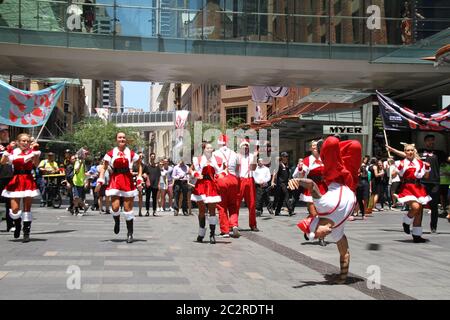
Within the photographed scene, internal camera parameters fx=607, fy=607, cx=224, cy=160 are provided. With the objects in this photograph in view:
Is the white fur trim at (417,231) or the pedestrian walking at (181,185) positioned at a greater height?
the pedestrian walking at (181,185)

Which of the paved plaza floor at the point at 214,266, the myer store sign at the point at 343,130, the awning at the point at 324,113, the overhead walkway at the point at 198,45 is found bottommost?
the paved plaza floor at the point at 214,266

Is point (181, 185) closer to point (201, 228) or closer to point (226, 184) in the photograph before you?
point (226, 184)

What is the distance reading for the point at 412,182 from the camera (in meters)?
11.6

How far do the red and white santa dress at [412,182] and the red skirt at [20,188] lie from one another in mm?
6856

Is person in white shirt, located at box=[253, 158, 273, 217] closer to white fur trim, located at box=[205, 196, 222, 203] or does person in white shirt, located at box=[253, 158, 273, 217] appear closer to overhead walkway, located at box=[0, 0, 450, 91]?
overhead walkway, located at box=[0, 0, 450, 91]

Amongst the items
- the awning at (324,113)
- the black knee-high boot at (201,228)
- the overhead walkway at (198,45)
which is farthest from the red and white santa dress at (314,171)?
the awning at (324,113)

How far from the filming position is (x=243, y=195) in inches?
534

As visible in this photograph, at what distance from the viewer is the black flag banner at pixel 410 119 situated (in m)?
18.5

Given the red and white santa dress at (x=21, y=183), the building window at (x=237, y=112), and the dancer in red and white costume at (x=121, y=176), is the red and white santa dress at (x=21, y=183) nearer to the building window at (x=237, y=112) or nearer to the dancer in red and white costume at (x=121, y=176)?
the dancer in red and white costume at (x=121, y=176)

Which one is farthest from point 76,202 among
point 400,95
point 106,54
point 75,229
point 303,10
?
point 400,95

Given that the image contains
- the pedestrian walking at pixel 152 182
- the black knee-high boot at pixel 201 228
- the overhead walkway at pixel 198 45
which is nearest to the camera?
the black knee-high boot at pixel 201 228

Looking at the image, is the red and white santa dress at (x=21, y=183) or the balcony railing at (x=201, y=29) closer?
the red and white santa dress at (x=21, y=183)

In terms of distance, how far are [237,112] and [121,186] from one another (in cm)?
6516

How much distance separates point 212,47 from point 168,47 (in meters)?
1.76
